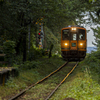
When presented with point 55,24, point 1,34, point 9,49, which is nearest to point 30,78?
point 9,49

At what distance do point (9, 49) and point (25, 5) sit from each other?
5.14 m

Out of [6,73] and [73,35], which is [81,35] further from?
[6,73]

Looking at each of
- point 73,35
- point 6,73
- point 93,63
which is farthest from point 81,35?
point 6,73

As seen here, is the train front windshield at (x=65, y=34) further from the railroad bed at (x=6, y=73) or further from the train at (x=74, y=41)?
the railroad bed at (x=6, y=73)

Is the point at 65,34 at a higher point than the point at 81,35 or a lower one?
higher

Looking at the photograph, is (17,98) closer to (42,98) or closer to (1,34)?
(42,98)

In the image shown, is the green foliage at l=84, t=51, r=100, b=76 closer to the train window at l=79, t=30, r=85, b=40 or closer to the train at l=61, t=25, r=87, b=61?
the train at l=61, t=25, r=87, b=61

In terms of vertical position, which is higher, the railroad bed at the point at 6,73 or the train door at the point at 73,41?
the train door at the point at 73,41

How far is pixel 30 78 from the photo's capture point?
36.2 ft

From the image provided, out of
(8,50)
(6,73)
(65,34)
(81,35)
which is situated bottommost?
(6,73)

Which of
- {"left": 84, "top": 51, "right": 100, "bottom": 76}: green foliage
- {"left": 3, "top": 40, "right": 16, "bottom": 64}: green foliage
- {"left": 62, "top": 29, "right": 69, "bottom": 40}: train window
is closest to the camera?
{"left": 3, "top": 40, "right": 16, "bottom": 64}: green foliage

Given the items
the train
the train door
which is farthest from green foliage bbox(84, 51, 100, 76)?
the train door

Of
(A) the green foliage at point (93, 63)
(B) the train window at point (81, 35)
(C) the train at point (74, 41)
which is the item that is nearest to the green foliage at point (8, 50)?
(A) the green foliage at point (93, 63)

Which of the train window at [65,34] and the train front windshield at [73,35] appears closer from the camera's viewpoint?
the train front windshield at [73,35]
